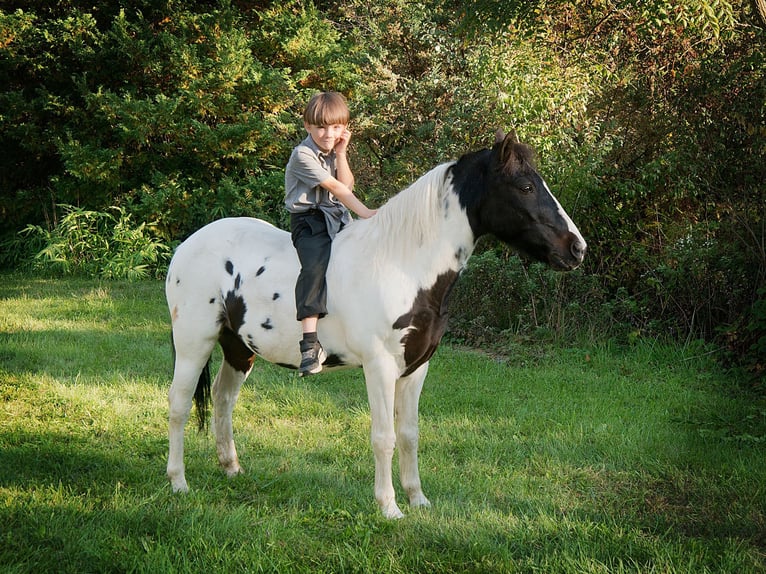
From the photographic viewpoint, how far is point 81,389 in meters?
6.42

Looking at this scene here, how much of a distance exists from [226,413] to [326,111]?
6.80 ft

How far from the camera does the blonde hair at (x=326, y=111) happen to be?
163 inches

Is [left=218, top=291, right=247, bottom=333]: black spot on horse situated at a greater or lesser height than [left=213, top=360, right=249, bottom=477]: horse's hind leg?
greater

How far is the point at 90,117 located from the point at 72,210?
1.77 metres

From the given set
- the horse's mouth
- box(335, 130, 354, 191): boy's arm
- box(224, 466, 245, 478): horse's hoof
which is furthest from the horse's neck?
box(224, 466, 245, 478): horse's hoof

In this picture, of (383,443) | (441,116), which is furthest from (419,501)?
(441,116)

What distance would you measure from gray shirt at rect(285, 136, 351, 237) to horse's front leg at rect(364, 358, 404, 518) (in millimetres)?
857

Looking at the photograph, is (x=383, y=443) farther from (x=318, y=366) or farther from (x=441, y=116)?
(x=441, y=116)

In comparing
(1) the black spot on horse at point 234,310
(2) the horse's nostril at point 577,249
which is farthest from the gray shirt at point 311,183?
(2) the horse's nostril at point 577,249

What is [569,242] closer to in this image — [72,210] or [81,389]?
[81,389]

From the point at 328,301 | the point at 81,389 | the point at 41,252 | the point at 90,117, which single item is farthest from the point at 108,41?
the point at 328,301

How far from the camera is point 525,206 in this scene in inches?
150

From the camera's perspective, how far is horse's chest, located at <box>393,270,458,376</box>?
393cm

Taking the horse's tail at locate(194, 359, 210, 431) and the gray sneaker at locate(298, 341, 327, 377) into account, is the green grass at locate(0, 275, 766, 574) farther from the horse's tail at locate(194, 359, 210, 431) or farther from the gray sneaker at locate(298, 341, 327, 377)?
the gray sneaker at locate(298, 341, 327, 377)
